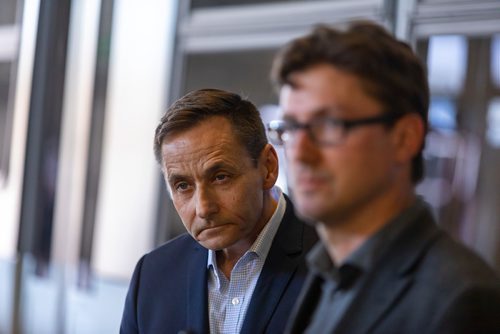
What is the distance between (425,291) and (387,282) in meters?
0.05

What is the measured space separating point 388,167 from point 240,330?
684 mm

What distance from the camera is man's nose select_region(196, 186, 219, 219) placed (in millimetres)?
1587

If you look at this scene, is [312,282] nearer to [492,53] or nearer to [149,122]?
[492,53]

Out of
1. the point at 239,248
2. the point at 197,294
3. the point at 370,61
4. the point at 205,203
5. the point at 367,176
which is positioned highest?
the point at 370,61

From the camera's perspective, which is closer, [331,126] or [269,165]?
[331,126]

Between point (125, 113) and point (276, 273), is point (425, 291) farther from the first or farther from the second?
point (125, 113)

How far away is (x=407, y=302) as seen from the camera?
1010mm

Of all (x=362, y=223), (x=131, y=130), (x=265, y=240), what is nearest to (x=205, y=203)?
(x=265, y=240)

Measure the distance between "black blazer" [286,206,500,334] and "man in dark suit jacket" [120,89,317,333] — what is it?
578 mm

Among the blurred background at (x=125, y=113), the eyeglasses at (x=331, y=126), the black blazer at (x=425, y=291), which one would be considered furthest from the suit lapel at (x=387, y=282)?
the blurred background at (x=125, y=113)

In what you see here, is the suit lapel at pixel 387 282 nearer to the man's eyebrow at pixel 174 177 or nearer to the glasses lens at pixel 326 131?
the glasses lens at pixel 326 131

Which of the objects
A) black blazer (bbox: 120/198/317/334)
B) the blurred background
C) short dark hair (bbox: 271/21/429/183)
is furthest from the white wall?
Result: short dark hair (bbox: 271/21/429/183)

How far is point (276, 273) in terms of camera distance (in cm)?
167

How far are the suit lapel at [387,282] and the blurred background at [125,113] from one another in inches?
99.1
